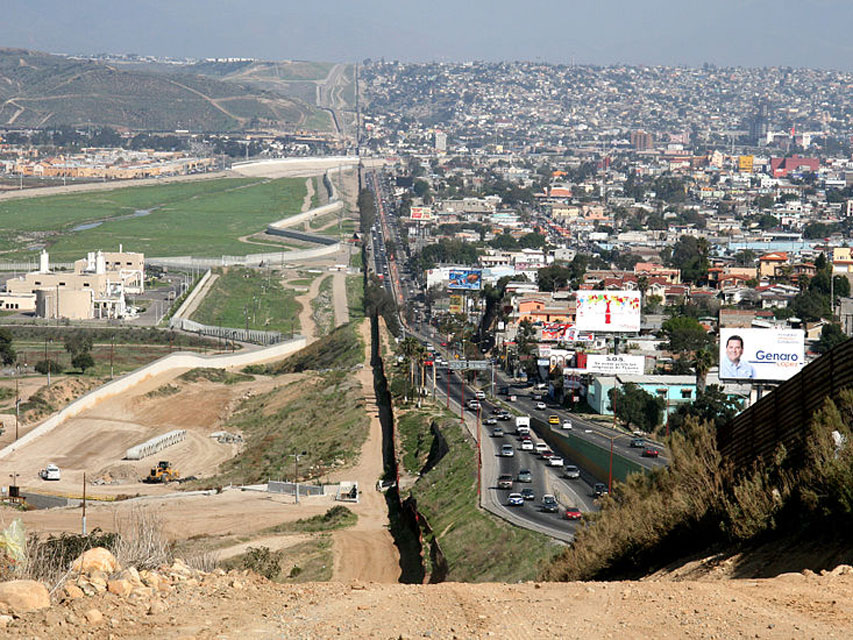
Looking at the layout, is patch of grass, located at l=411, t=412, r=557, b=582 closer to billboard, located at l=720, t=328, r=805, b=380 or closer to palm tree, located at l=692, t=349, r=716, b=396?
billboard, located at l=720, t=328, r=805, b=380

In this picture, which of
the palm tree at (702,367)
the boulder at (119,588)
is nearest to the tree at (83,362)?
the palm tree at (702,367)

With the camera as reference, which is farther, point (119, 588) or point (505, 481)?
point (505, 481)

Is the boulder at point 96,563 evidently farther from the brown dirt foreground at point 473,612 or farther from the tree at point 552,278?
the tree at point 552,278

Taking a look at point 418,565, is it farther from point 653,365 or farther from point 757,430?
point 653,365

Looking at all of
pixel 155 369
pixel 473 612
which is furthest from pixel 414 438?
pixel 473 612

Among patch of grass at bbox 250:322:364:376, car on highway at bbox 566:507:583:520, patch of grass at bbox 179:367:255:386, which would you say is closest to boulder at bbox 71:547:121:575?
car on highway at bbox 566:507:583:520

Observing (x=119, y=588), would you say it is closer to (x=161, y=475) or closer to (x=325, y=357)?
Answer: (x=161, y=475)
